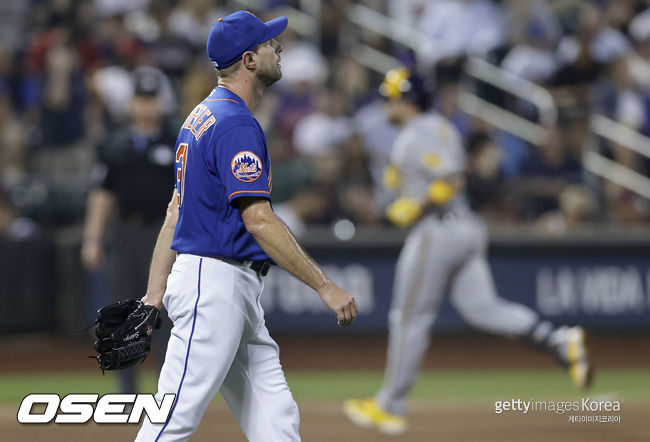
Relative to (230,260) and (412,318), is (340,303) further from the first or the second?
(412,318)

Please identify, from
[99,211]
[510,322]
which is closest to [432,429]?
[510,322]

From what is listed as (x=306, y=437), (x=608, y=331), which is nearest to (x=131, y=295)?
(x=306, y=437)

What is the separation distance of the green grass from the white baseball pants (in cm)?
514

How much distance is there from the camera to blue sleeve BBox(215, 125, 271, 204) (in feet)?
13.1

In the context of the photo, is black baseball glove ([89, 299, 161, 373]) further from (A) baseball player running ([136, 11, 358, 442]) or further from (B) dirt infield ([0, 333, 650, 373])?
(B) dirt infield ([0, 333, 650, 373])

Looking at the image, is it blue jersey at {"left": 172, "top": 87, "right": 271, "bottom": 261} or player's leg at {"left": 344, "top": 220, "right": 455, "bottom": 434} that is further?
player's leg at {"left": 344, "top": 220, "right": 455, "bottom": 434}

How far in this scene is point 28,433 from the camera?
746 cm

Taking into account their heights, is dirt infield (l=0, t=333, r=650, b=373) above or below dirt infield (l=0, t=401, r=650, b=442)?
below

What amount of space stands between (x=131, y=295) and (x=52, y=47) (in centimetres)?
760

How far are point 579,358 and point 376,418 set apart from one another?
148cm

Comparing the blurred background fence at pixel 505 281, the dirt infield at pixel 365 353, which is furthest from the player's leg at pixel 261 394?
the blurred background fence at pixel 505 281

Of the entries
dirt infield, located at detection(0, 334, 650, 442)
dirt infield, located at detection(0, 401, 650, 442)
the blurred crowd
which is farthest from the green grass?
the blurred crowd

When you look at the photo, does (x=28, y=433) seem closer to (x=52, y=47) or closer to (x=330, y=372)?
(x=330, y=372)

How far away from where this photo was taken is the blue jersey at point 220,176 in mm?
4004
